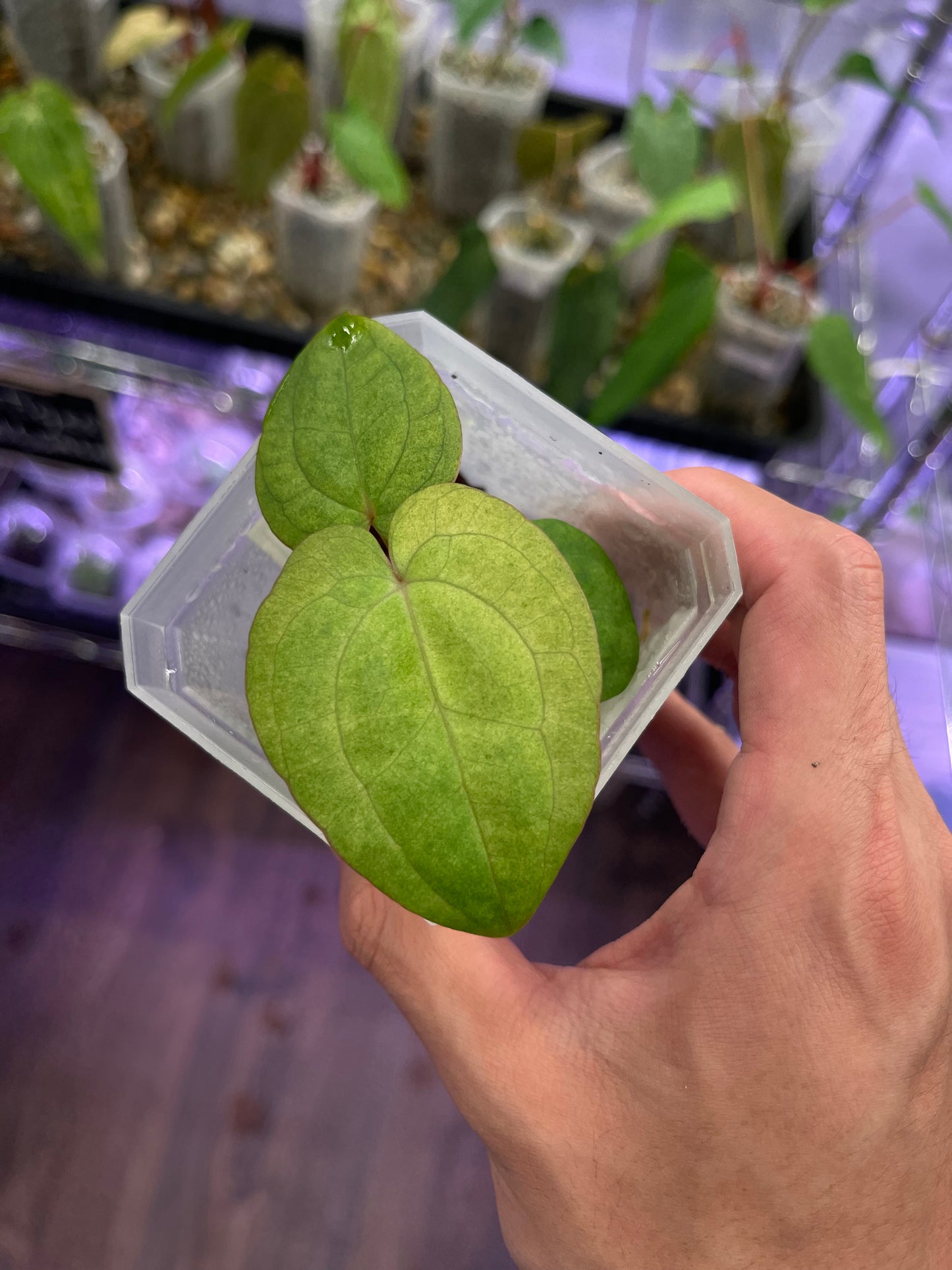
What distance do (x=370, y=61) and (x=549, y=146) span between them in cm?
19

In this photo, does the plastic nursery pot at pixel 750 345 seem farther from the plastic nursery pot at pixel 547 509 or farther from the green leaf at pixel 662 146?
the plastic nursery pot at pixel 547 509

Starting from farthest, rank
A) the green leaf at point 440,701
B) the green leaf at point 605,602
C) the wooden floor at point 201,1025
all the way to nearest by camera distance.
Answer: the wooden floor at point 201,1025 → the green leaf at point 605,602 → the green leaf at point 440,701

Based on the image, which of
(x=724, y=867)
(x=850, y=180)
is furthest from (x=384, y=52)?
(x=724, y=867)

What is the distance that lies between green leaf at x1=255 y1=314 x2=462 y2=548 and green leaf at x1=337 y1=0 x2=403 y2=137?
61 cm

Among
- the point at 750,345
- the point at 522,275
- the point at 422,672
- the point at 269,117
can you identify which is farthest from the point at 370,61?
the point at 422,672

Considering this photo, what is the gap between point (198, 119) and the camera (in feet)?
3.38

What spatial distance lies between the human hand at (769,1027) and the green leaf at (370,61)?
0.72 m

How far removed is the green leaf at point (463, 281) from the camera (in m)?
0.78

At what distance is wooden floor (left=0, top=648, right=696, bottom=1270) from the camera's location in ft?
1.85

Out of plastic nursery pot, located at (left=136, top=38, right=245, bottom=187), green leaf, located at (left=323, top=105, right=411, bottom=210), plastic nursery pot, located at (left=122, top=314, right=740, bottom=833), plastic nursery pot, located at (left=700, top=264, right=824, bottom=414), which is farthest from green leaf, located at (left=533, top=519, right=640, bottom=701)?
plastic nursery pot, located at (left=136, top=38, right=245, bottom=187)

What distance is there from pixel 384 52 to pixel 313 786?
0.84 meters

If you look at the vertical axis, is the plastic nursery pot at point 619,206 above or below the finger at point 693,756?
above

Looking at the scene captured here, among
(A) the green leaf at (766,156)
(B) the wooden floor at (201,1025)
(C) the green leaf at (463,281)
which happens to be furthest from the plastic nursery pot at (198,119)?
(B) the wooden floor at (201,1025)

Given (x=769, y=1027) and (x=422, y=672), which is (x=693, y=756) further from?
(x=422, y=672)
